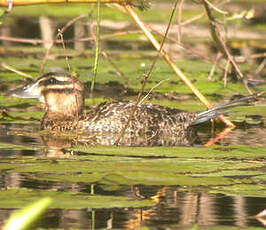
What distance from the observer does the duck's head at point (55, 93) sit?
9.59 m

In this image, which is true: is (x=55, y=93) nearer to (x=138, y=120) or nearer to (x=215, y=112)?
(x=138, y=120)

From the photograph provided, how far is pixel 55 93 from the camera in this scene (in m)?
9.65

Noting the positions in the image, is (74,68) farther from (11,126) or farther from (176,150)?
(176,150)

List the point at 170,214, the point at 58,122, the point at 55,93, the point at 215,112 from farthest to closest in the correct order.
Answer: the point at 55,93, the point at 58,122, the point at 215,112, the point at 170,214

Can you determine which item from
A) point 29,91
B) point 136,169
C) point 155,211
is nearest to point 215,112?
point 29,91

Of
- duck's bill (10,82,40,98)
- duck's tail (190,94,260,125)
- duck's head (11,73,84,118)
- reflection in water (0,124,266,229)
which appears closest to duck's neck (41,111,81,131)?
duck's head (11,73,84,118)

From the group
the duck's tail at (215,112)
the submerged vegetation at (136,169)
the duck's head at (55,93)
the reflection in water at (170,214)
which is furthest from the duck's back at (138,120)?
the reflection in water at (170,214)

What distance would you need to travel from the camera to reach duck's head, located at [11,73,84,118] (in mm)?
9594

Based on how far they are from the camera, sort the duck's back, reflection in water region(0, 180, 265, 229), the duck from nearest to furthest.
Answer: reflection in water region(0, 180, 265, 229) < the duck < the duck's back

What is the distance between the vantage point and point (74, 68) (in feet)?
41.5

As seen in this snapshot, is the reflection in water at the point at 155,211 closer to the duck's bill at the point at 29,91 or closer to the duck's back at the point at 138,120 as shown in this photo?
the duck's back at the point at 138,120

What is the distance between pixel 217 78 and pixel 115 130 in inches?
149

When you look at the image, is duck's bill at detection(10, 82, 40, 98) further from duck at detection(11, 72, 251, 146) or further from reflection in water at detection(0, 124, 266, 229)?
reflection in water at detection(0, 124, 266, 229)

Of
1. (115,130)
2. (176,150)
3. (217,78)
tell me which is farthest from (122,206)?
(217,78)
